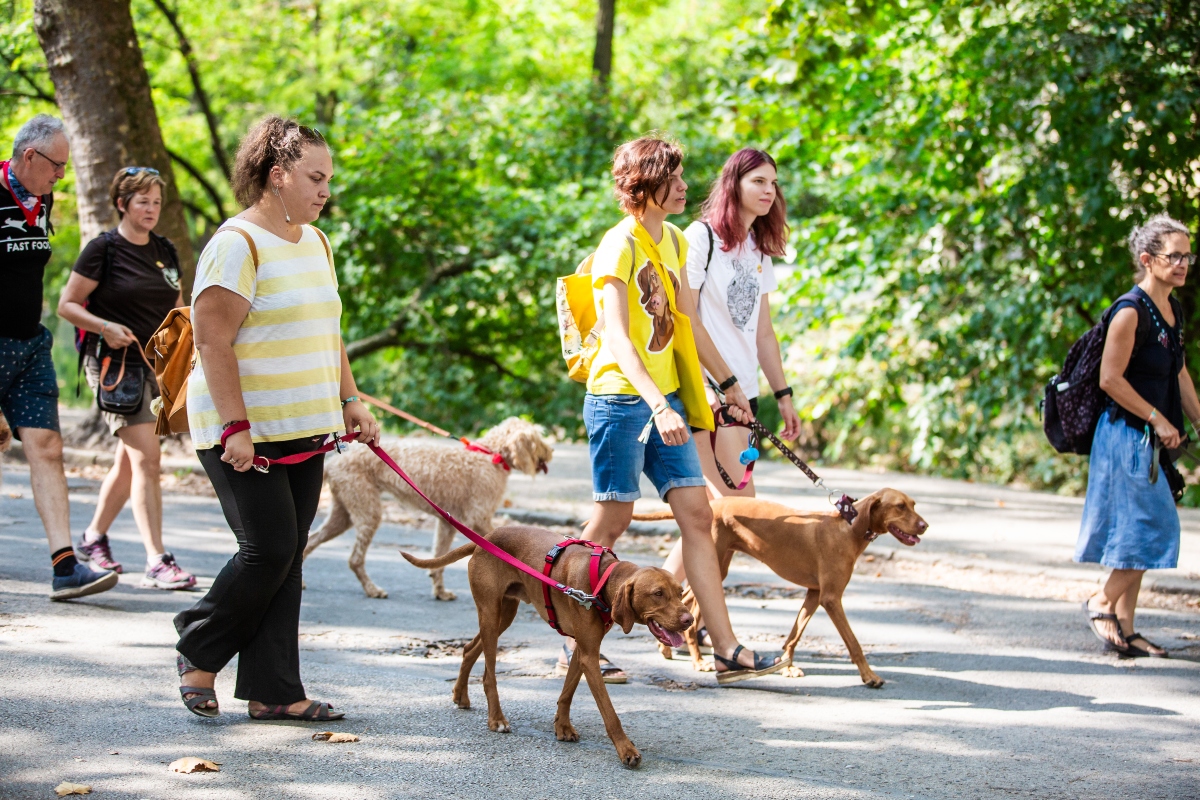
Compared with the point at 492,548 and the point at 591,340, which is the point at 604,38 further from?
the point at 492,548

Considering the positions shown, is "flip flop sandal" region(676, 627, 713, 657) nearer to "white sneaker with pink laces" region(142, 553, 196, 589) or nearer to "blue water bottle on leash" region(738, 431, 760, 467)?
"blue water bottle on leash" region(738, 431, 760, 467)

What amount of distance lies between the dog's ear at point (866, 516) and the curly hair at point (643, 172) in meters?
1.65

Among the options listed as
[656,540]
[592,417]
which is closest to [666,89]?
[656,540]

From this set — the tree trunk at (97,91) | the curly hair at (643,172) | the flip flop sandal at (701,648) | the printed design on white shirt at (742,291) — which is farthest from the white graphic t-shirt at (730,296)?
the tree trunk at (97,91)

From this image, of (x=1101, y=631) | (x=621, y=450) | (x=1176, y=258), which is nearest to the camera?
(x=621, y=450)

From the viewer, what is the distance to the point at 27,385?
522 cm

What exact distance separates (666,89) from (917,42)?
17.0 m

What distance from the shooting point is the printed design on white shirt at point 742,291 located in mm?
5323

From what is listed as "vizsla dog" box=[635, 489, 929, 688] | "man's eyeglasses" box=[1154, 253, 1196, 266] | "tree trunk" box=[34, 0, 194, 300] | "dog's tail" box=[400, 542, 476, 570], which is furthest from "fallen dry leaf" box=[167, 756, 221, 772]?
"tree trunk" box=[34, 0, 194, 300]

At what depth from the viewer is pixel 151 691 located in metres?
4.05

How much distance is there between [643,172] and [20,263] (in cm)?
302

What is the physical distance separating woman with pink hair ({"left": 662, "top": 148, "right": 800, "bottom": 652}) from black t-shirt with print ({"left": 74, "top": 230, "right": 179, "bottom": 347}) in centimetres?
283

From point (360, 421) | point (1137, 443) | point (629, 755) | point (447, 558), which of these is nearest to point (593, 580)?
point (629, 755)

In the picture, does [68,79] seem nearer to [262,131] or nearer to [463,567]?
[463,567]
